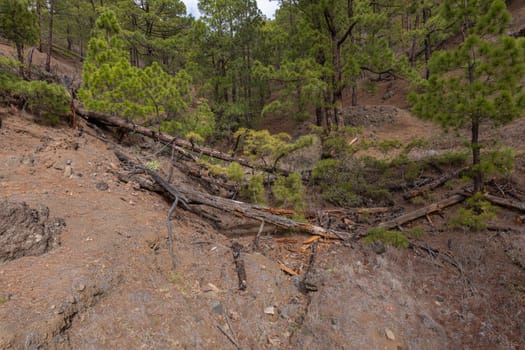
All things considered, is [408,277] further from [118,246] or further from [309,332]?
[118,246]

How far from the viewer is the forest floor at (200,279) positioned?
2.52 m

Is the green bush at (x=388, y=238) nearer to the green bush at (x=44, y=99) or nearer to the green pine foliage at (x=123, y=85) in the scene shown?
the green pine foliage at (x=123, y=85)

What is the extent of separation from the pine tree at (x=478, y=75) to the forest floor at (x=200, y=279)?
2.54m

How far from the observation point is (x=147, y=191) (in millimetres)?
5410

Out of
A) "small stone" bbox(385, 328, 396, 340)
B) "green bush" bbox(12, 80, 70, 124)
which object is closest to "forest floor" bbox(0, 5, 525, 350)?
"small stone" bbox(385, 328, 396, 340)

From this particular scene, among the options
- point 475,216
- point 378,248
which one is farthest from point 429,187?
point 378,248

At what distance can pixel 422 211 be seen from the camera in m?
6.11

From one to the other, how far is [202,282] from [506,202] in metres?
7.08

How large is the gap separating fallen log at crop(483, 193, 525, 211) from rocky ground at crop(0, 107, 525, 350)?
3.37 feet

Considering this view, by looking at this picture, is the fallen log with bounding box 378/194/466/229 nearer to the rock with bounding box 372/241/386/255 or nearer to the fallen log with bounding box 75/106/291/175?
the rock with bounding box 372/241/386/255

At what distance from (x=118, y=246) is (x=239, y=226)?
2881 mm

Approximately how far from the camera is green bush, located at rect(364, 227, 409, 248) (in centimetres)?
506

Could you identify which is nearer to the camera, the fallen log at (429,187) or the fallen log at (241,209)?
the fallen log at (241,209)

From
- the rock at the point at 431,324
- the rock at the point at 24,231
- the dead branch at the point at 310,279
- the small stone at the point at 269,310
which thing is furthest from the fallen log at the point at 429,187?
the rock at the point at 24,231
